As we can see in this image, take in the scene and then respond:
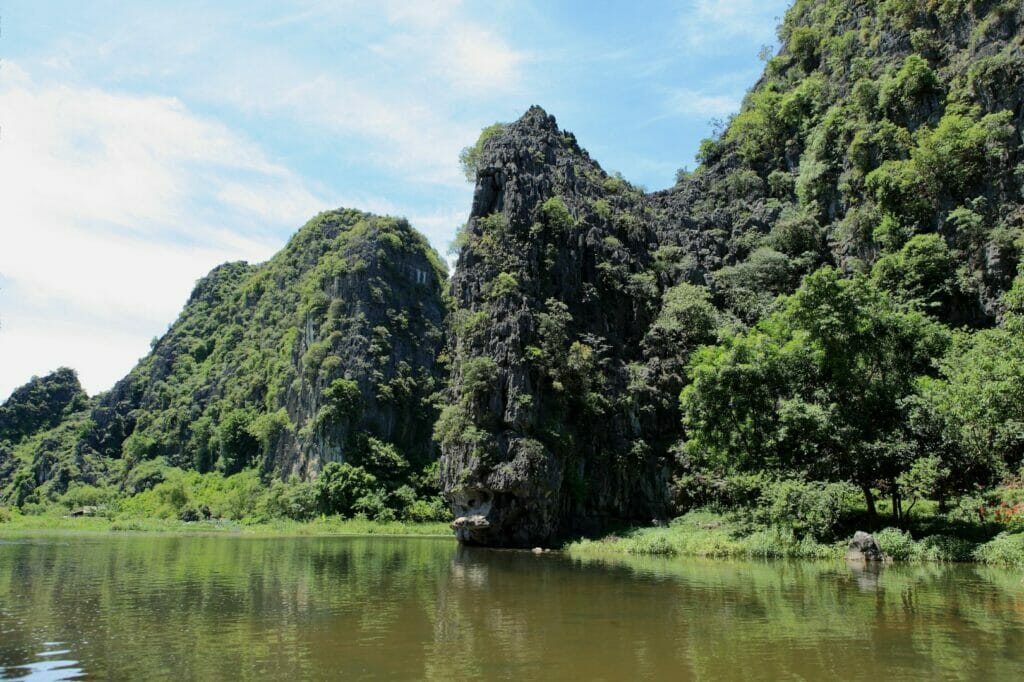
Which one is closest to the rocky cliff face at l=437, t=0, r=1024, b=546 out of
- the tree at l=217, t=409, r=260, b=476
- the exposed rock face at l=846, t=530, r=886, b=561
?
the exposed rock face at l=846, t=530, r=886, b=561

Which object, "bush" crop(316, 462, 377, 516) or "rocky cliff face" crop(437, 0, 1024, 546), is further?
"bush" crop(316, 462, 377, 516)

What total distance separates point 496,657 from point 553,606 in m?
5.27

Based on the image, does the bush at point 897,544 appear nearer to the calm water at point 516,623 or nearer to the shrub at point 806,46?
the calm water at point 516,623

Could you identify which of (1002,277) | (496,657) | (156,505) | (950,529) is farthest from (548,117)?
(156,505)

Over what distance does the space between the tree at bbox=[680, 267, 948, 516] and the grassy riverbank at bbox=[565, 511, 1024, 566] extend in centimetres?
A: 302

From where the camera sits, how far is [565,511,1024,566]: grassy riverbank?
22.4 m

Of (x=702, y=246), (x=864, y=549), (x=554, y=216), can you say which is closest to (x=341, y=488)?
(x=554, y=216)

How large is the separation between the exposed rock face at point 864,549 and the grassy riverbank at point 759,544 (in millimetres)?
460

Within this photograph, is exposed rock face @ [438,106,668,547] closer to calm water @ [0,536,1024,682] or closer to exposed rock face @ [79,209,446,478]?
calm water @ [0,536,1024,682]

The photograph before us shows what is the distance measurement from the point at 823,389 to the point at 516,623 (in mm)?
22799

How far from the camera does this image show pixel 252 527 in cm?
5891

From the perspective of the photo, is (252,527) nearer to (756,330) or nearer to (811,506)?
(756,330)

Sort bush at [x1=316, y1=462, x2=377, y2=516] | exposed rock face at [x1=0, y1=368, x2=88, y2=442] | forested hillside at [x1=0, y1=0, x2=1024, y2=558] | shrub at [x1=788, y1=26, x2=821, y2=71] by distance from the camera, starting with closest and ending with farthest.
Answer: forested hillside at [x1=0, y1=0, x2=1024, y2=558] → shrub at [x1=788, y1=26, x2=821, y2=71] → bush at [x1=316, y1=462, x2=377, y2=516] → exposed rock face at [x1=0, y1=368, x2=88, y2=442]

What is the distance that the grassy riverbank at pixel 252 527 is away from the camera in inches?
2105
